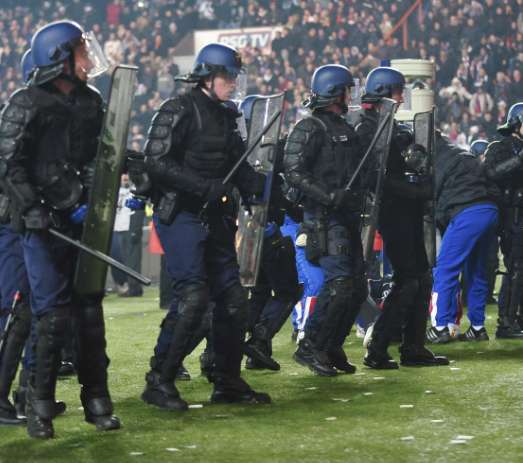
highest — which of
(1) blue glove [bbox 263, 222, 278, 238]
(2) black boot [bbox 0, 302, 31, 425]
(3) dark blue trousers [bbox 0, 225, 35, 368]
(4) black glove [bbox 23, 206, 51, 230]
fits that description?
(4) black glove [bbox 23, 206, 51, 230]

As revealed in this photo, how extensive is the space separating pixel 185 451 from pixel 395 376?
2.84m

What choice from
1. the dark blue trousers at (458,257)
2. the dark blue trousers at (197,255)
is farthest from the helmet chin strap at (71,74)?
the dark blue trousers at (458,257)

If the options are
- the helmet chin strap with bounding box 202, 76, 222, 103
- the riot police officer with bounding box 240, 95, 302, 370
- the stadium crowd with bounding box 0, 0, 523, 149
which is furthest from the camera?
the stadium crowd with bounding box 0, 0, 523, 149

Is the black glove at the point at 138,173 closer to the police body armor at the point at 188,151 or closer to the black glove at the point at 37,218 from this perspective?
the police body armor at the point at 188,151

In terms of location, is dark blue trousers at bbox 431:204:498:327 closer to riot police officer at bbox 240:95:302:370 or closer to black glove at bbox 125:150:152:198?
riot police officer at bbox 240:95:302:370

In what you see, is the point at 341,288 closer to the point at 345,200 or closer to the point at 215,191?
the point at 345,200

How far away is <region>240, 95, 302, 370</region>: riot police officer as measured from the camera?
30.5 feet

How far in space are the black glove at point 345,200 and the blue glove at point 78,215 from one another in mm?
2307

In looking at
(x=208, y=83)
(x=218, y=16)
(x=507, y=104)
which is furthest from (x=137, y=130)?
(x=208, y=83)

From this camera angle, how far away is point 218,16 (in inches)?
1230

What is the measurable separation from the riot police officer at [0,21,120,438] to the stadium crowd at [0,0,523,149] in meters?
15.7

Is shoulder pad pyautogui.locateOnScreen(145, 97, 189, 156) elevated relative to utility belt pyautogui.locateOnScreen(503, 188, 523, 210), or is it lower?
elevated

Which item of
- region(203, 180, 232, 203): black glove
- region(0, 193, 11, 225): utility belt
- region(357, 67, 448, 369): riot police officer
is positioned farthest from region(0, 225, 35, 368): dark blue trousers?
region(357, 67, 448, 369): riot police officer

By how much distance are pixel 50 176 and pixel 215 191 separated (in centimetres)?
109
